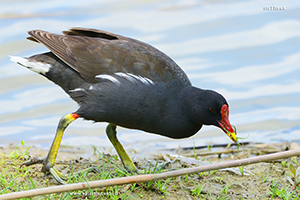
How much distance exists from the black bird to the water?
4.53 ft

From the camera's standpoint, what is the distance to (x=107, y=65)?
3.94 metres

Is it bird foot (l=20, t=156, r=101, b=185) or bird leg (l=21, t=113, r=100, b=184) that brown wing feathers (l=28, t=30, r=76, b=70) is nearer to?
bird leg (l=21, t=113, r=100, b=184)

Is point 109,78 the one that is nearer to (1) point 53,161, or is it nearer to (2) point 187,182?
(1) point 53,161

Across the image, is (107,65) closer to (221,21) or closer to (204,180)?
(204,180)

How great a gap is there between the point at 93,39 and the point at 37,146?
2288 millimetres

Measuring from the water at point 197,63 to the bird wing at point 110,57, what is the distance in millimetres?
1534

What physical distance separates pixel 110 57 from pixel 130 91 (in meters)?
0.38

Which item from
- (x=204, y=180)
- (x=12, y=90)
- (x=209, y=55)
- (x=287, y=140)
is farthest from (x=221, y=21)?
(x=204, y=180)

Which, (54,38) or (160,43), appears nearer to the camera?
(54,38)

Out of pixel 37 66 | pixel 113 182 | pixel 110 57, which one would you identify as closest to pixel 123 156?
pixel 110 57

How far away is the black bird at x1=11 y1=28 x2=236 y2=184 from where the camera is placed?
3.82 metres

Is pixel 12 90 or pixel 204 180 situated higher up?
pixel 12 90

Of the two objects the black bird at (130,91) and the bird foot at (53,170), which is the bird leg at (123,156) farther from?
the bird foot at (53,170)

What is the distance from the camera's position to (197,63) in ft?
24.9
